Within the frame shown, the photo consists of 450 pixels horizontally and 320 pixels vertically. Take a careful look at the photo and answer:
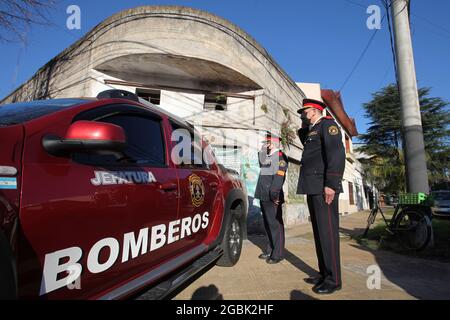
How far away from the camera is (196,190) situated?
8.75 feet

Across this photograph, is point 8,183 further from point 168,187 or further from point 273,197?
point 273,197

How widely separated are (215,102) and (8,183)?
Answer: 8.33 m

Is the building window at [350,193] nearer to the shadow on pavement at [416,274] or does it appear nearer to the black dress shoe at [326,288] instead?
the shadow on pavement at [416,274]

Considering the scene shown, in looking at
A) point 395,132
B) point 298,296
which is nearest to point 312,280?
point 298,296

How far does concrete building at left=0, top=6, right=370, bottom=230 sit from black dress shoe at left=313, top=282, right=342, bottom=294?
5066mm

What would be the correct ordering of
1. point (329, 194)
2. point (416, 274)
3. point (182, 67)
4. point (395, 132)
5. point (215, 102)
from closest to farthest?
point (329, 194)
point (416, 274)
point (182, 67)
point (215, 102)
point (395, 132)

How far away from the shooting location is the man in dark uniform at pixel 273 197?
3990mm

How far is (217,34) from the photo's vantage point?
834 cm

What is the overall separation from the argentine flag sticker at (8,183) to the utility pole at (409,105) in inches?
217

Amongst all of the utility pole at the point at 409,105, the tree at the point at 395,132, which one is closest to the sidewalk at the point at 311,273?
the utility pole at the point at 409,105

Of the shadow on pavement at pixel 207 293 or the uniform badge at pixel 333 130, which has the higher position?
the uniform badge at pixel 333 130

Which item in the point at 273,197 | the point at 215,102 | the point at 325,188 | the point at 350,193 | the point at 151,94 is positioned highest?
the point at 151,94
